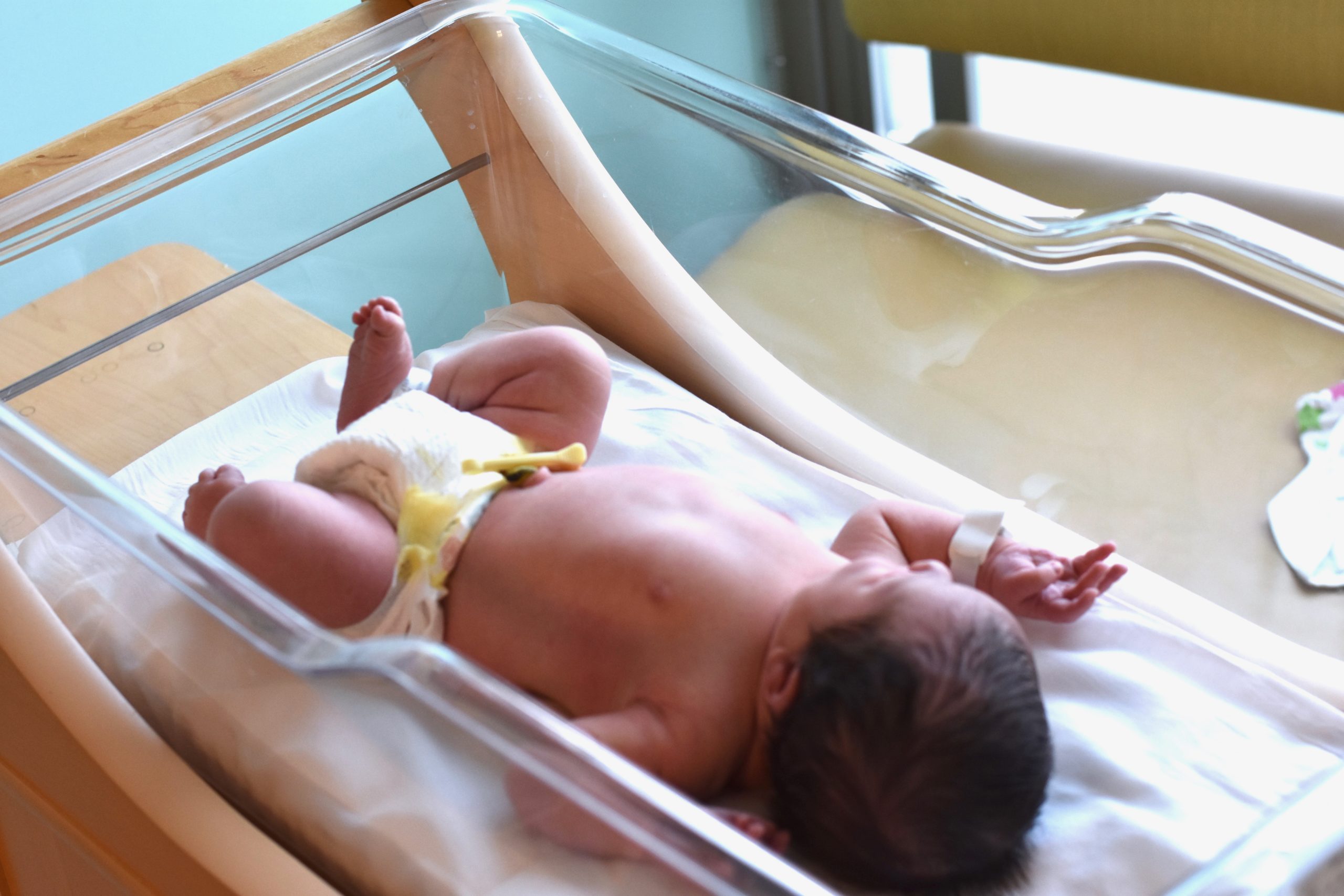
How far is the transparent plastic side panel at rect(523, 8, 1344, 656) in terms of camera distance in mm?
816

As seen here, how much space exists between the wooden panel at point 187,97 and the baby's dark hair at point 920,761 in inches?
26.3

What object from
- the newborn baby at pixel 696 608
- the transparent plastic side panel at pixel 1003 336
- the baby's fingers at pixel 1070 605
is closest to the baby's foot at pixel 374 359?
the newborn baby at pixel 696 608

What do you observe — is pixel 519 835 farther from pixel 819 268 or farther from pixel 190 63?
pixel 190 63

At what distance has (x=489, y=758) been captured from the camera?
55 centimetres

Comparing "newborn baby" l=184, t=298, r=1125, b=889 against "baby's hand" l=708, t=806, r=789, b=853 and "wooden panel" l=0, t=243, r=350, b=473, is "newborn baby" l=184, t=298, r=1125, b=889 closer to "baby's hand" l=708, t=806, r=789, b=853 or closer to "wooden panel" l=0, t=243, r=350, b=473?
"baby's hand" l=708, t=806, r=789, b=853

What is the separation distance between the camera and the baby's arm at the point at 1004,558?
716 millimetres

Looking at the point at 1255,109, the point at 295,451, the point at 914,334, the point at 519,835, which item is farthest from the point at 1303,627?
the point at 1255,109

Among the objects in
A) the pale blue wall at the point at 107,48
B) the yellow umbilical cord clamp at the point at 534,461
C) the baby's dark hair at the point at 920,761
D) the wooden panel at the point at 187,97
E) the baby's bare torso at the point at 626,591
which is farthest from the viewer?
the pale blue wall at the point at 107,48

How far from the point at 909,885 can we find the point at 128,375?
632 millimetres

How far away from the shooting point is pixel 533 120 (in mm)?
969

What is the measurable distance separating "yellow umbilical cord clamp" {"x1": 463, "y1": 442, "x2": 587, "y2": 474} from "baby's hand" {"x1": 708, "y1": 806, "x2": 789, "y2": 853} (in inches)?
11.0

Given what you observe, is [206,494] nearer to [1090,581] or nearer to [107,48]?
[1090,581]

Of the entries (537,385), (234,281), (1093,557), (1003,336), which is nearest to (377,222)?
(234,281)

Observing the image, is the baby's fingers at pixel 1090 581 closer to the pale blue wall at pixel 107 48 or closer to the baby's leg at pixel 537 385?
the baby's leg at pixel 537 385
